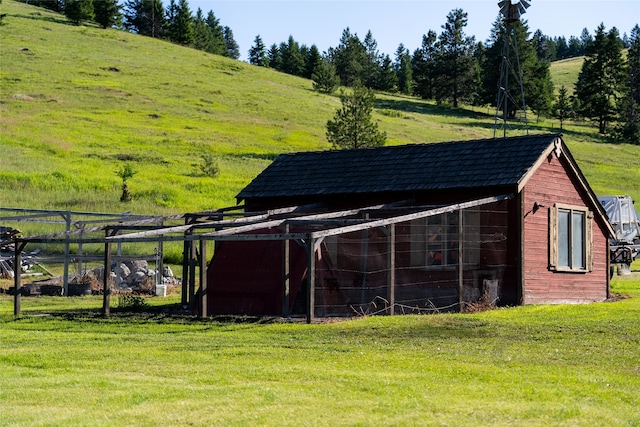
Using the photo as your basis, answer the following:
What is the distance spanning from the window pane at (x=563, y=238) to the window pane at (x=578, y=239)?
25cm

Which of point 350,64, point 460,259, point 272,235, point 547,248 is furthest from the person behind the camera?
point 350,64

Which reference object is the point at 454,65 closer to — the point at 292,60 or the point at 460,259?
the point at 292,60

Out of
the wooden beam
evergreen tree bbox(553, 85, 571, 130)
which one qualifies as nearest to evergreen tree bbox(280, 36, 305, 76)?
evergreen tree bbox(553, 85, 571, 130)

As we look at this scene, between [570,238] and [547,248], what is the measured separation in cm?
136

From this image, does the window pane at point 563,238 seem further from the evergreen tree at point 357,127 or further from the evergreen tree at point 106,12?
the evergreen tree at point 106,12

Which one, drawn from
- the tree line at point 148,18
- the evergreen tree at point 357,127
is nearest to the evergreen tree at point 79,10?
the tree line at point 148,18

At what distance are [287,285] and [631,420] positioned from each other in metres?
10.7

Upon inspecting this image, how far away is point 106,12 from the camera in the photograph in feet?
376

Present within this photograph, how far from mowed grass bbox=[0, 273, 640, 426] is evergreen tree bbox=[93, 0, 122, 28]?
332 feet

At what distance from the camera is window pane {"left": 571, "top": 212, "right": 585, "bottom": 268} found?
24484 mm

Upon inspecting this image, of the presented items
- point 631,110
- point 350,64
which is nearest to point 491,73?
point 631,110

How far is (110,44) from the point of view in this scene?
10569cm

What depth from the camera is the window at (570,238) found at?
76.9ft

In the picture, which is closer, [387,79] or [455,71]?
[455,71]
